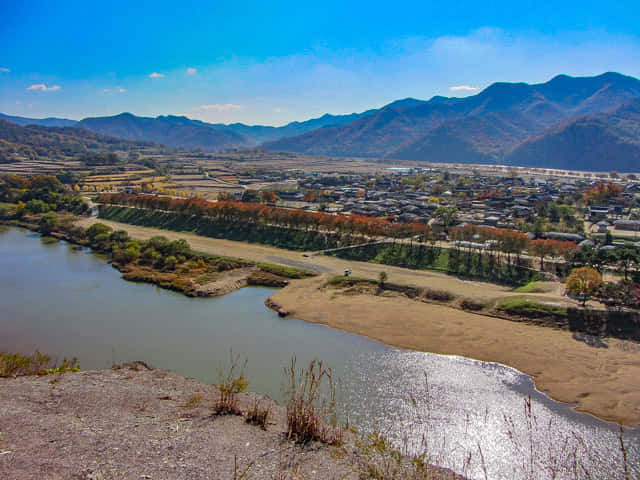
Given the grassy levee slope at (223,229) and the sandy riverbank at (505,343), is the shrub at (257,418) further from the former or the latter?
the grassy levee slope at (223,229)

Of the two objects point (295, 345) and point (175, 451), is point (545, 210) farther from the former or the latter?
point (175, 451)

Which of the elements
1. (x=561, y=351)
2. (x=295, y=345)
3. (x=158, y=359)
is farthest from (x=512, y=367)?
(x=158, y=359)

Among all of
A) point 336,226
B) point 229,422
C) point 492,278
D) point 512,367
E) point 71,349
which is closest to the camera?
point 229,422

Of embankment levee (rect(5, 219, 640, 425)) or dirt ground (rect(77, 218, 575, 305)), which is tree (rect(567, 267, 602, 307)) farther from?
embankment levee (rect(5, 219, 640, 425))

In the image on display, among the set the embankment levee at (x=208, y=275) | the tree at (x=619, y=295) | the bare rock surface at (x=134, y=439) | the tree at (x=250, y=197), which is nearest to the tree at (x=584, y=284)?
the tree at (x=619, y=295)

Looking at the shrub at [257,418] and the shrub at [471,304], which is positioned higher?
the shrub at [257,418]

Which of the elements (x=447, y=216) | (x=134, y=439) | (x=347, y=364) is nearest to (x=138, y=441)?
(x=134, y=439)

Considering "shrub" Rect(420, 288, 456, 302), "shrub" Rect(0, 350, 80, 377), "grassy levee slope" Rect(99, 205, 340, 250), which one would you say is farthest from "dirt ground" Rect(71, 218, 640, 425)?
"shrub" Rect(0, 350, 80, 377)
